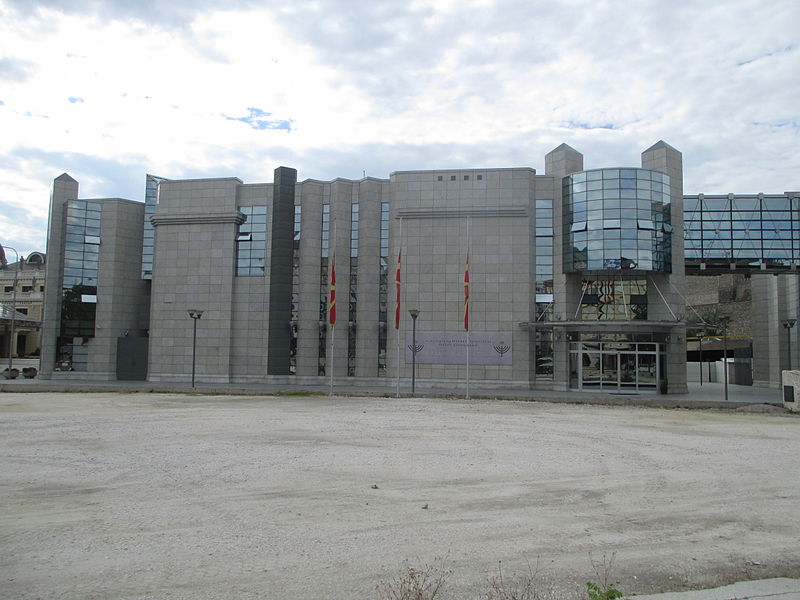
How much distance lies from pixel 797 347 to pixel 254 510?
4526 centimetres

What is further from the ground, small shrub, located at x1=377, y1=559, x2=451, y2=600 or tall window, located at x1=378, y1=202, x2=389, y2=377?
tall window, located at x1=378, y1=202, x2=389, y2=377

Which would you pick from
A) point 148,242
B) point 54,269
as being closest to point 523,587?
point 148,242

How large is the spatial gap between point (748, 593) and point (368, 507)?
5120 millimetres

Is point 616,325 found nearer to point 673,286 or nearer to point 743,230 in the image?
point 673,286

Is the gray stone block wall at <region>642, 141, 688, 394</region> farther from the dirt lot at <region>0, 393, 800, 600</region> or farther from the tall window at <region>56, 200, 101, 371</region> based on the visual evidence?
the tall window at <region>56, 200, 101, 371</region>

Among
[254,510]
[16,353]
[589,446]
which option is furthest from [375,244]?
[16,353]

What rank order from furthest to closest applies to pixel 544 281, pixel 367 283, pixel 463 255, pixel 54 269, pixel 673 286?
pixel 54 269 → pixel 367 283 → pixel 463 255 → pixel 544 281 → pixel 673 286

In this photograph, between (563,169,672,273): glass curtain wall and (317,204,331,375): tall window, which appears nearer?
(563,169,672,273): glass curtain wall

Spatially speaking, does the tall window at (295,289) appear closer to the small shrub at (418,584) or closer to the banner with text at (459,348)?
the banner with text at (459,348)

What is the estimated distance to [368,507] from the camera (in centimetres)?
930

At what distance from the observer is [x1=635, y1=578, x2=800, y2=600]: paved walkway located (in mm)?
5594

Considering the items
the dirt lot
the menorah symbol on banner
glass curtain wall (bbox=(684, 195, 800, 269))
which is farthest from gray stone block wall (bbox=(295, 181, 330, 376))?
glass curtain wall (bbox=(684, 195, 800, 269))

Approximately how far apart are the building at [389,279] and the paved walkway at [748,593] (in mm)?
31541

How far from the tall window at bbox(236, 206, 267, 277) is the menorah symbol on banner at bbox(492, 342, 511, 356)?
57.6 ft
